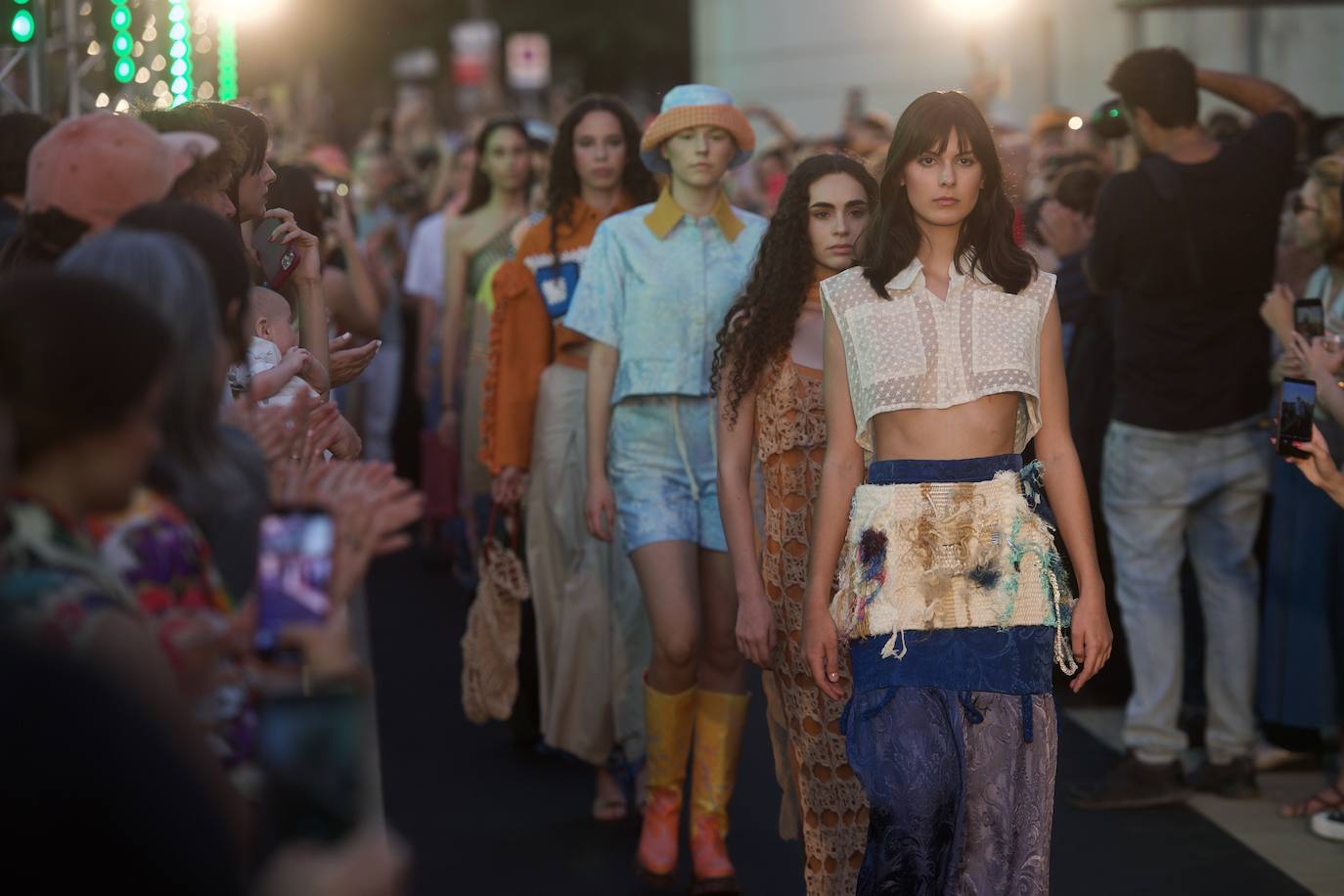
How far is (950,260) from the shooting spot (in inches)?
175

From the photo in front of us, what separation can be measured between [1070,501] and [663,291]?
6.55 ft

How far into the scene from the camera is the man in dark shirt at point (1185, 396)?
6.65 m

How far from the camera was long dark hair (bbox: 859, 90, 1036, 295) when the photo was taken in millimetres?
4383

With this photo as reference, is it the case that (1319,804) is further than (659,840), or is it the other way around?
(1319,804)

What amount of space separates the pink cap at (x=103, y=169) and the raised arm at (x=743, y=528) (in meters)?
2.04

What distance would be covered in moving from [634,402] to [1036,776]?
220cm

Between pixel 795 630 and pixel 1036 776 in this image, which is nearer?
pixel 1036 776

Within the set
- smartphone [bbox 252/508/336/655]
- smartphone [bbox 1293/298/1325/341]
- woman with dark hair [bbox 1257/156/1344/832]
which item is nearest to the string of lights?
woman with dark hair [bbox 1257/156/1344/832]

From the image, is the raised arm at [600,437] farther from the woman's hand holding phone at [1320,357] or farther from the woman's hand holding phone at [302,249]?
the woman's hand holding phone at [1320,357]

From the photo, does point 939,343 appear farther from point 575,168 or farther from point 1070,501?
point 575,168

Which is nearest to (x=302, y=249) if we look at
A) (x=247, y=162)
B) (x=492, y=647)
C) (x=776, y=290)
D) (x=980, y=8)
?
(x=247, y=162)

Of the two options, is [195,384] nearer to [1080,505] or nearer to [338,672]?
[338,672]

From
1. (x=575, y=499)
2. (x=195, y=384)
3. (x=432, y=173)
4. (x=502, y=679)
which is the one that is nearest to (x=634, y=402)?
(x=575, y=499)

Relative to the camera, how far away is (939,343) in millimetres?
4309
